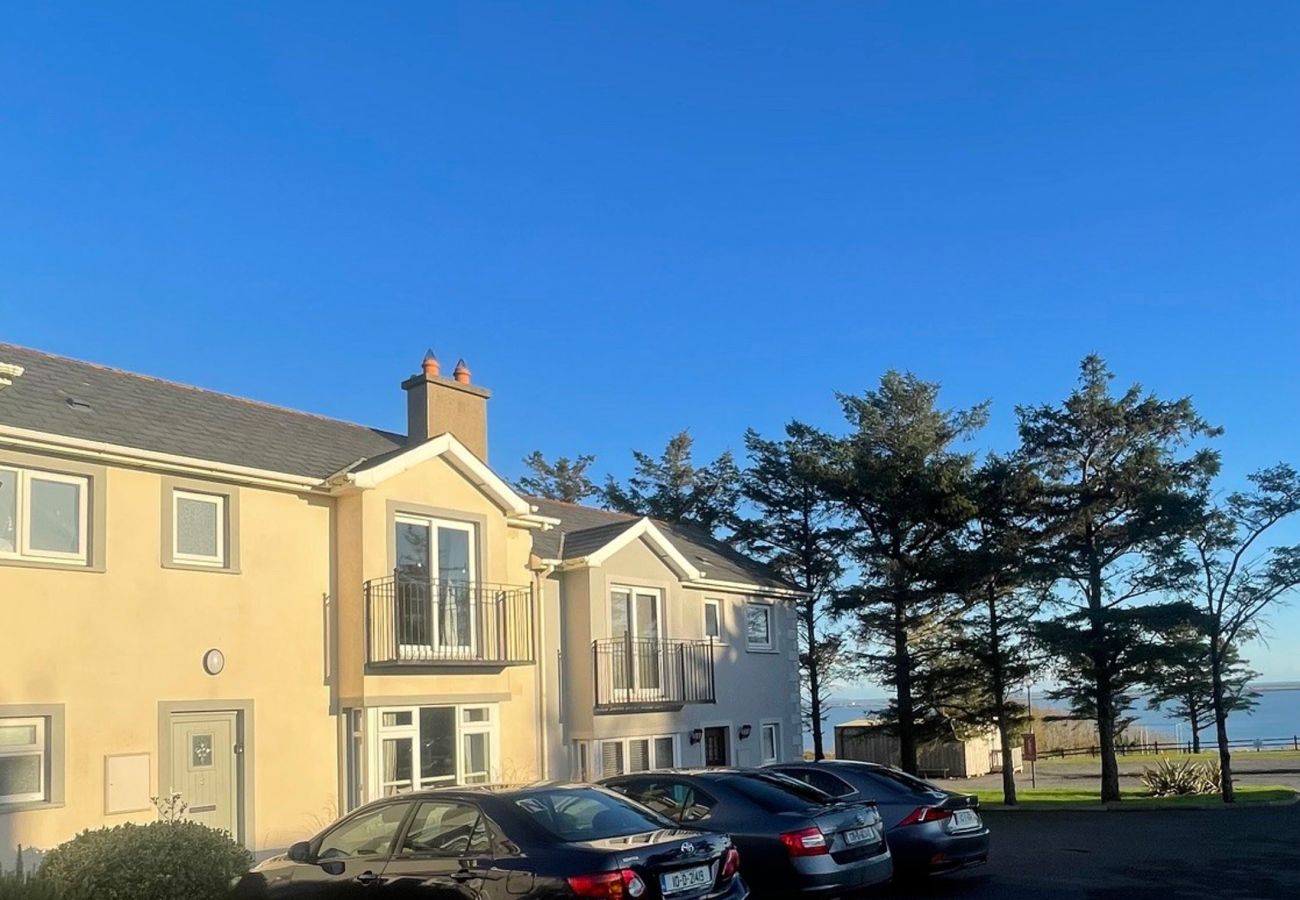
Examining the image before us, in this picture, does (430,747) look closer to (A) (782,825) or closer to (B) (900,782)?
(B) (900,782)

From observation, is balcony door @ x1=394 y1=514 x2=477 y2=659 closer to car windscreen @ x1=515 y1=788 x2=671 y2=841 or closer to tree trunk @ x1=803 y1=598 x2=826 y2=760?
car windscreen @ x1=515 y1=788 x2=671 y2=841

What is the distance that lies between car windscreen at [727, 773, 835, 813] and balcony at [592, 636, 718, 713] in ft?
30.6

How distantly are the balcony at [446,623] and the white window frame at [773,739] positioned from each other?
798 centimetres

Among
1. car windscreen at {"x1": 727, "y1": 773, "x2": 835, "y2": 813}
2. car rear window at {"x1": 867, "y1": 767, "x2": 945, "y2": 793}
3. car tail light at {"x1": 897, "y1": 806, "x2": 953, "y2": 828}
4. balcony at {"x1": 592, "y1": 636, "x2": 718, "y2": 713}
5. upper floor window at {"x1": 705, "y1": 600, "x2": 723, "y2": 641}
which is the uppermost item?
upper floor window at {"x1": 705, "y1": 600, "x2": 723, "y2": 641}

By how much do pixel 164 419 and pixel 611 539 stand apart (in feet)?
27.3

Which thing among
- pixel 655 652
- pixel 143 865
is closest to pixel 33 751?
pixel 143 865

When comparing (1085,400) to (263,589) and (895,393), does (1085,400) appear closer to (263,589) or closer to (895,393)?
(895,393)

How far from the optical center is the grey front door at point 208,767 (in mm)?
14656

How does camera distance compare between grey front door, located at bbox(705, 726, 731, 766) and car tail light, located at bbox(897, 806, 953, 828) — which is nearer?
car tail light, located at bbox(897, 806, 953, 828)

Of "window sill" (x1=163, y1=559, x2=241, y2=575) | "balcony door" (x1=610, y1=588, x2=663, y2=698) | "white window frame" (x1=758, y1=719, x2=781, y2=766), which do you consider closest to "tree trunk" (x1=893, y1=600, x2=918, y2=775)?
"white window frame" (x1=758, y1=719, x2=781, y2=766)

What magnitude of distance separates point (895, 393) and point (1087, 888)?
22.4 m

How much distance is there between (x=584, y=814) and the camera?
8891 mm

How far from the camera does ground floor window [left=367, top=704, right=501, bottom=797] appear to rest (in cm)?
1670

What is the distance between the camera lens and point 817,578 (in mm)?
33625
